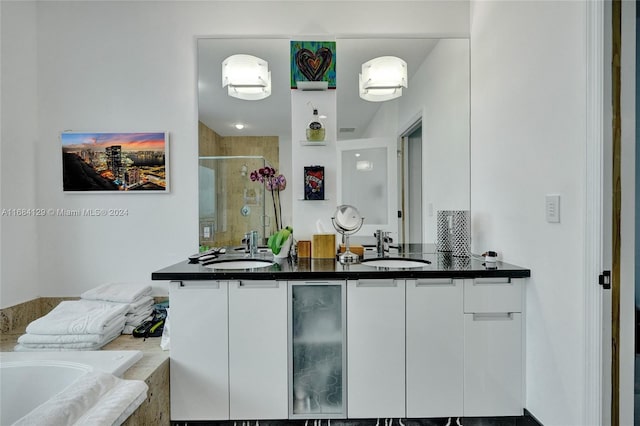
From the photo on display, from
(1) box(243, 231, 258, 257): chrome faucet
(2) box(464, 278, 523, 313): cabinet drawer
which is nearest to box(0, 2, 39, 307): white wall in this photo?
(1) box(243, 231, 258, 257): chrome faucet

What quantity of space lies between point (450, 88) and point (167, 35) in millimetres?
1934

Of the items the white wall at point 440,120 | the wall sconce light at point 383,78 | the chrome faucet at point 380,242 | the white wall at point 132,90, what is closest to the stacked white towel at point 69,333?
the white wall at point 132,90

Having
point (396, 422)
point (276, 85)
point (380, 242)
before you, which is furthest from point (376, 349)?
point (276, 85)

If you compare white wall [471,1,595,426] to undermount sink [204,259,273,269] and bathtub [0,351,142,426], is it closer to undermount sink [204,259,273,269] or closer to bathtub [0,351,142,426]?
undermount sink [204,259,273,269]

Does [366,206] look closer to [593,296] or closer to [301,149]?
[301,149]

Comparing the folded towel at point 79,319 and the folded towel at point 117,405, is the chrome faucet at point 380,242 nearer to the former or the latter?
the folded towel at point 117,405

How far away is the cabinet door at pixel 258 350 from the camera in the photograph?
1706 millimetres

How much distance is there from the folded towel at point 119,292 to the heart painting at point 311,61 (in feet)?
5.54

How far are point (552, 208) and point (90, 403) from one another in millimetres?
1968

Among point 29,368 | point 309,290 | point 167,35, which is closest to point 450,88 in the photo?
point 309,290

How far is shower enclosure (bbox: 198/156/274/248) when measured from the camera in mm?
2277

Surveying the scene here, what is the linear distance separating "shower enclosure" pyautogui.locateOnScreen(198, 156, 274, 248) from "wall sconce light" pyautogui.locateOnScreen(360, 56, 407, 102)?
2.81ft

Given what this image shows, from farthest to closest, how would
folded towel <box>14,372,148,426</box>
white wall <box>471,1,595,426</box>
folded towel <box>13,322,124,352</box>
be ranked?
folded towel <box>13,322,124,352</box> < white wall <box>471,1,595,426</box> < folded towel <box>14,372,148,426</box>

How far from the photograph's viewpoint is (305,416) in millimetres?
1722
